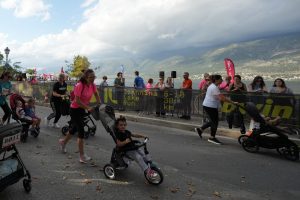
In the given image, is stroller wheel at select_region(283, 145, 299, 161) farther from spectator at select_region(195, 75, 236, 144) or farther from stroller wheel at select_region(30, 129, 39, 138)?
stroller wheel at select_region(30, 129, 39, 138)

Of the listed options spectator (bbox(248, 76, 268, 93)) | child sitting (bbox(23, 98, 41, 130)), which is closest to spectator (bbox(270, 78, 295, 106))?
spectator (bbox(248, 76, 268, 93))

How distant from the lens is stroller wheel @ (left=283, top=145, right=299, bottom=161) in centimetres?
754

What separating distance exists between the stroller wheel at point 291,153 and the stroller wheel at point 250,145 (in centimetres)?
68

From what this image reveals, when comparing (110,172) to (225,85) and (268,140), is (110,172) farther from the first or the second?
(225,85)

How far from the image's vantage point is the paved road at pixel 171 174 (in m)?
5.15

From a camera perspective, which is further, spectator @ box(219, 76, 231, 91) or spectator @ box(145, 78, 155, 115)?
spectator @ box(145, 78, 155, 115)

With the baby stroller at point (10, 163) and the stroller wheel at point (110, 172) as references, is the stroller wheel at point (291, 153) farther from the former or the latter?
the baby stroller at point (10, 163)

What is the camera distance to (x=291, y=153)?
7625 mm

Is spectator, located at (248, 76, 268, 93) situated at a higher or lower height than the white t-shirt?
higher

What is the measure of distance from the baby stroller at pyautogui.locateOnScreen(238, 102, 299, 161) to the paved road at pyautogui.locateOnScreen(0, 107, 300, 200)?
0.24 meters

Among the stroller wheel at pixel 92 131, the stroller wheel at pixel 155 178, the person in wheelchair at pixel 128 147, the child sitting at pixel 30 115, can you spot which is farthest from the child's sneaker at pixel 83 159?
the child sitting at pixel 30 115

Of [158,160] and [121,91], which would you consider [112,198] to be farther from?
[121,91]

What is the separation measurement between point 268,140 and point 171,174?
292cm

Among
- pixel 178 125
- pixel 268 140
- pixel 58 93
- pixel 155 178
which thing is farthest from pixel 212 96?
pixel 58 93
